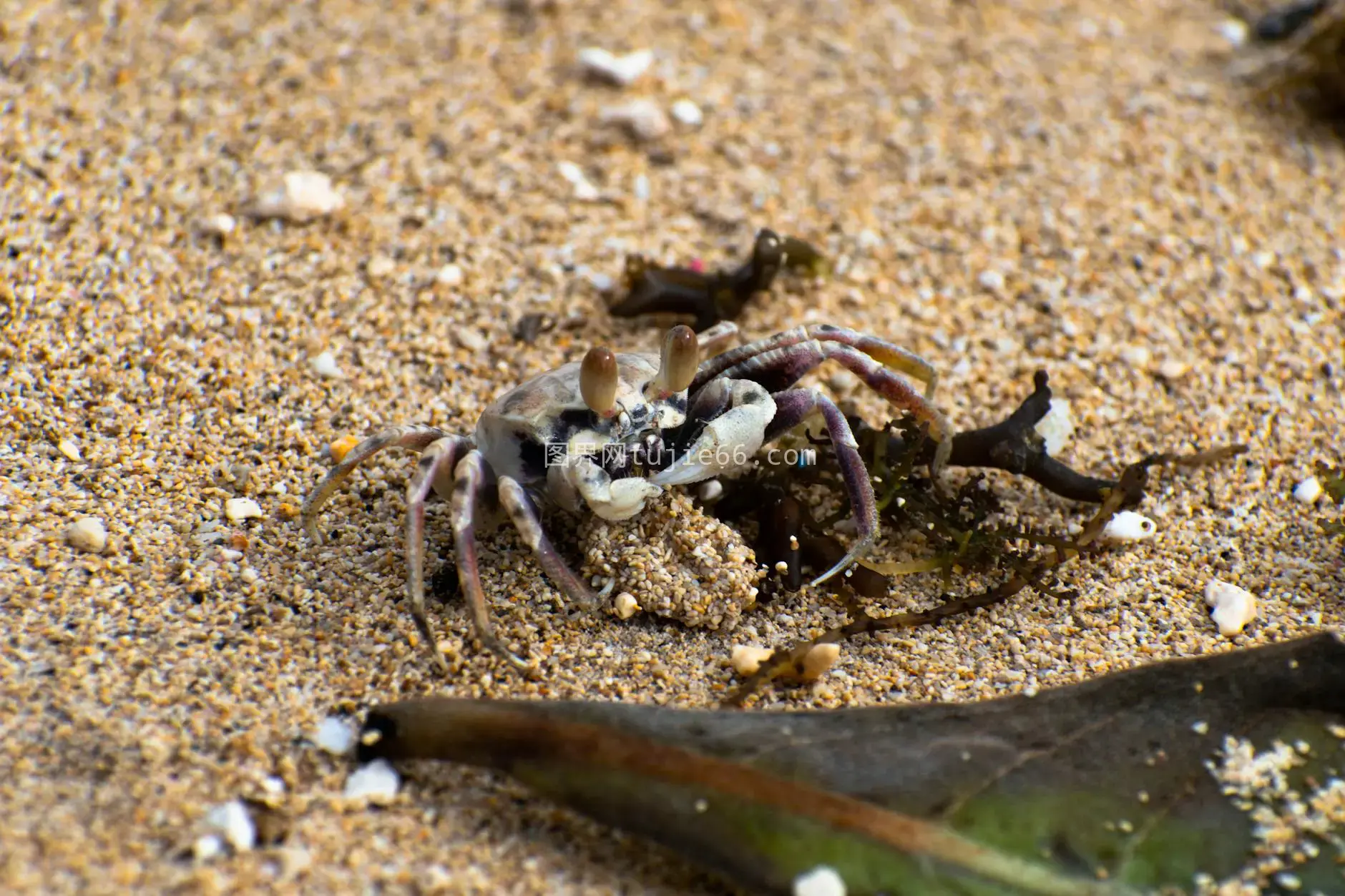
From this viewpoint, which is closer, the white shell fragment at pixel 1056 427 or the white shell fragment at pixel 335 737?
the white shell fragment at pixel 335 737

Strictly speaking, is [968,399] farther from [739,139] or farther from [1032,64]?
[1032,64]

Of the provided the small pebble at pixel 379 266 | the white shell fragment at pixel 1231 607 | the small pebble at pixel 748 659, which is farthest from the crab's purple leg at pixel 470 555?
the white shell fragment at pixel 1231 607

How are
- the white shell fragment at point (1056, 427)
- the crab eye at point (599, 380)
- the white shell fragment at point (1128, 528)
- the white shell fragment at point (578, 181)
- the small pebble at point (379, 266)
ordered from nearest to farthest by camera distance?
the crab eye at point (599, 380) → the white shell fragment at point (1128, 528) → the white shell fragment at point (1056, 427) → the small pebble at point (379, 266) → the white shell fragment at point (578, 181)

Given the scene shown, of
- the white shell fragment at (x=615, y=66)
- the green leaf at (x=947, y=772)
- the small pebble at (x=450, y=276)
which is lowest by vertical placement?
the green leaf at (x=947, y=772)

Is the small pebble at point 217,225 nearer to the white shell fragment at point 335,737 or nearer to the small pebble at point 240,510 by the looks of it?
the small pebble at point 240,510

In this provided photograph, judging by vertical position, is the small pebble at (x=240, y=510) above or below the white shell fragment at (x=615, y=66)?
below

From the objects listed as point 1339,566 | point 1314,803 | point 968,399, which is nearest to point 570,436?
point 968,399
